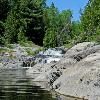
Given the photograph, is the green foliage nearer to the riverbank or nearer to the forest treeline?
the forest treeline

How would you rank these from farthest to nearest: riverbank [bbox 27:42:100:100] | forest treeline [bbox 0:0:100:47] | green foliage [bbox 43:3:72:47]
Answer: green foliage [bbox 43:3:72:47]
forest treeline [bbox 0:0:100:47]
riverbank [bbox 27:42:100:100]

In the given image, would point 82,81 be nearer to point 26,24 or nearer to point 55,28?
point 26,24

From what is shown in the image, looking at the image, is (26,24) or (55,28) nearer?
(26,24)

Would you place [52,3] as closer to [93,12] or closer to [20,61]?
Answer: [93,12]

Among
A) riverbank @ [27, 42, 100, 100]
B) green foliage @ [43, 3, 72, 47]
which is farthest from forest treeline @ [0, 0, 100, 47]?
riverbank @ [27, 42, 100, 100]

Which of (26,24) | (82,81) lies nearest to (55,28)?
(26,24)

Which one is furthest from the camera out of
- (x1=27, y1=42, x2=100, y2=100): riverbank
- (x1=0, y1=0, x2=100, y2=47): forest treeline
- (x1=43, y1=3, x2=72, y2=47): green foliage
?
(x1=43, y1=3, x2=72, y2=47): green foliage

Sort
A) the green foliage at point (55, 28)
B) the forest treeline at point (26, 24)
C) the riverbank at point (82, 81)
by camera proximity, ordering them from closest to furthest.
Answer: the riverbank at point (82, 81), the forest treeline at point (26, 24), the green foliage at point (55, 28)

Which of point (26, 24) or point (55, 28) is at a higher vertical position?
point (55, 28)

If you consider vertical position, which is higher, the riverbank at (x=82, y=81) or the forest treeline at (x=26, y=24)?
the forest treeline at (x=26, y=24)

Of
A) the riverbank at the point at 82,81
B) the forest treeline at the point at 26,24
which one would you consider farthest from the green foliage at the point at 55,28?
the riverbank at the point at 82,81

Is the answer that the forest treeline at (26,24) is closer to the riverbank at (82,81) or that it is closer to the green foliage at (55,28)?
the green foliage at (55,28)

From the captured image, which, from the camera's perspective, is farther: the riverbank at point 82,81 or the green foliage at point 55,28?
the green foliage at point 55,28

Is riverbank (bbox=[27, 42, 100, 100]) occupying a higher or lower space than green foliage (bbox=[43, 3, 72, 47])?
lower
